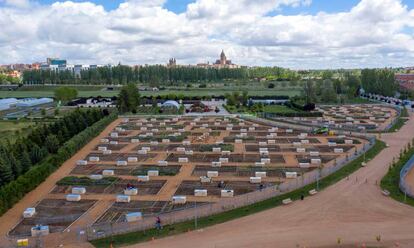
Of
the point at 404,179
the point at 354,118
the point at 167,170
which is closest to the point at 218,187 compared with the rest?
the point at 167,170

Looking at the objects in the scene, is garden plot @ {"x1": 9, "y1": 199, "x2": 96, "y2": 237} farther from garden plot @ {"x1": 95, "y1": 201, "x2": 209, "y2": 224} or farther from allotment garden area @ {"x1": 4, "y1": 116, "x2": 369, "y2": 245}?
garden plot @ {"x1": 95, "y1": 201, "x2": 209, "y2": 224}

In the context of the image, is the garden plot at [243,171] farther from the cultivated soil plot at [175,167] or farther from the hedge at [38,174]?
the hedge at [38,174]

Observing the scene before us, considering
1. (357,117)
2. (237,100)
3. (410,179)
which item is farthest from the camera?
(237,100)

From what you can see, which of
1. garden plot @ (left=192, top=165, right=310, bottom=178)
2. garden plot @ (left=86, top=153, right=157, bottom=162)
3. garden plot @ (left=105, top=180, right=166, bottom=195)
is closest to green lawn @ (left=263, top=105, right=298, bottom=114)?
garden plot @ (left=86, top=153, right=157, bottom=162)

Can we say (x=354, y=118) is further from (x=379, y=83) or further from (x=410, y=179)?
(x=379, y=83)

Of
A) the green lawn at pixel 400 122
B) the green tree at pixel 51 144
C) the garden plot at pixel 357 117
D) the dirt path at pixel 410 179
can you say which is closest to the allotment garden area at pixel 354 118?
the garden plot at pixel 357 117

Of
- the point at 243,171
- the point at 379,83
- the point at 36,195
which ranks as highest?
the point at 379,83
